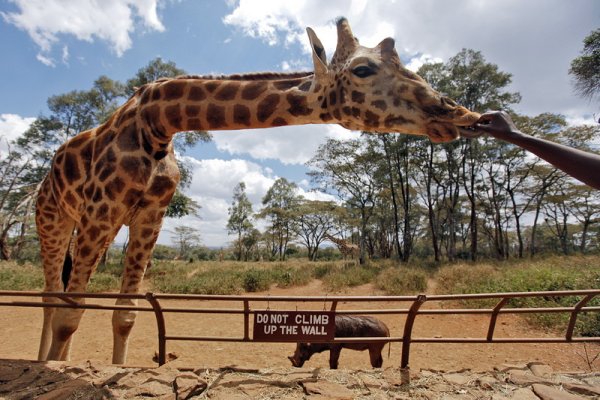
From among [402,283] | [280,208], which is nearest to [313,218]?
[280,208]

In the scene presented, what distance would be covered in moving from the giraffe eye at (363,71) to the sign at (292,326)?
6.40 ft

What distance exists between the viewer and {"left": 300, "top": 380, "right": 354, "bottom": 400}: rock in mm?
2627

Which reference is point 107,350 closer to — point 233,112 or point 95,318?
point 95,318

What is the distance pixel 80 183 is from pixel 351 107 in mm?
3273

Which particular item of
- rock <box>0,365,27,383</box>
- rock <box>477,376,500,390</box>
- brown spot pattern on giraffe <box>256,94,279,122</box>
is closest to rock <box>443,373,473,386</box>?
rock <box>477,376,500,390</box>

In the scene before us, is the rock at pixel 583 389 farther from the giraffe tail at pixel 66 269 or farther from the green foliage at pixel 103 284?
the green foliage at pixel 103 284

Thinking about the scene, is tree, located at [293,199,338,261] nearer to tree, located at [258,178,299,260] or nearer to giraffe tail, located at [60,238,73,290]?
tree, located at [258,178,299,260]

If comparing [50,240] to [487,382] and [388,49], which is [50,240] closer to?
[388,49]

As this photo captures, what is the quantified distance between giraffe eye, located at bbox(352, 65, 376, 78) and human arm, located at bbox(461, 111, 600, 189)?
36.9 inches

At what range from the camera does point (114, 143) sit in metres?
3.38

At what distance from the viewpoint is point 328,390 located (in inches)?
106

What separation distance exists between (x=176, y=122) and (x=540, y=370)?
4.27 meters

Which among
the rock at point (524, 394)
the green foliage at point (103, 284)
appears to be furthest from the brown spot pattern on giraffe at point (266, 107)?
the green foliage at point (103, 284)

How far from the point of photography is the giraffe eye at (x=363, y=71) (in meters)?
2.53
